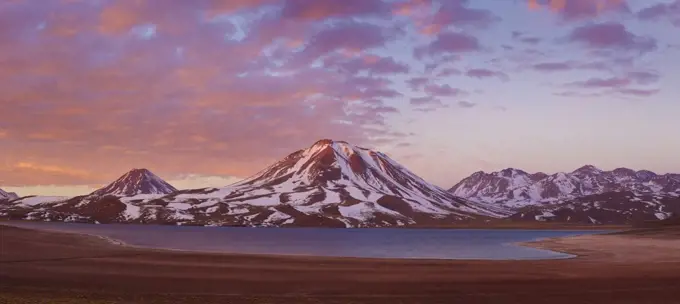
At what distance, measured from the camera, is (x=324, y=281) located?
49969 mm

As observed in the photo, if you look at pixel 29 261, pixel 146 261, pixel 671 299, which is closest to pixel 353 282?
pixel 671 299

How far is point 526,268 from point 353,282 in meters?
21.7

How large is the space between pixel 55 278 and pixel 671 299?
42722 mm

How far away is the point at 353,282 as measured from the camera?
162 feet

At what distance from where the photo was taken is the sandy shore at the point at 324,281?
1540 inches

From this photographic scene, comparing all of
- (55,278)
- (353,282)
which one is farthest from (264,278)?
(55,278)

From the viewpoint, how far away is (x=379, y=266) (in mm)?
66688

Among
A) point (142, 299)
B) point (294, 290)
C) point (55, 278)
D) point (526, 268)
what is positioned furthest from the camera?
point (526, 268)

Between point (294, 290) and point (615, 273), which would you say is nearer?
point (294, 290)

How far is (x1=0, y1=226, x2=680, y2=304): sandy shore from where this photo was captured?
3912cm

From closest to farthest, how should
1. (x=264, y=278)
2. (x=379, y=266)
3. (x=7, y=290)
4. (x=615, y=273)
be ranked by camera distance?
(x=7, y=290), (x=264, y=278), (x=615, y=273), (x=379, y=266)

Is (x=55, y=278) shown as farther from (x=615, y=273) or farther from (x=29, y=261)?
(x=615, y=273)

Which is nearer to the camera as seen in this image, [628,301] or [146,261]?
[628,301]

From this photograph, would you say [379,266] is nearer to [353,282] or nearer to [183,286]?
[353,282]
